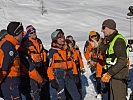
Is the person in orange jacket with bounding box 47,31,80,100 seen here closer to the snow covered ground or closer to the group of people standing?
the group of people standing

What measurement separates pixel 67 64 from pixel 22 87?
1.07 m

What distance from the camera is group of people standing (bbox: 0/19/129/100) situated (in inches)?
232

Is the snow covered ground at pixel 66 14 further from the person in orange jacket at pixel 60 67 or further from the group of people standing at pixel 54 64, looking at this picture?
the person in orange jacket at pixel 60 67

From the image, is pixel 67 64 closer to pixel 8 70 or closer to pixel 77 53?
pixel 77 53

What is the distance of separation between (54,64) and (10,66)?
211cm

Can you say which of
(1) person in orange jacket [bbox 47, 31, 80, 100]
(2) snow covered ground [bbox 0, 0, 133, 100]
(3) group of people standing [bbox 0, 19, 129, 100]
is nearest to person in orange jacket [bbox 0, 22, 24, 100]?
(3) group of people standing [bbox 0, 19, 129, 100]

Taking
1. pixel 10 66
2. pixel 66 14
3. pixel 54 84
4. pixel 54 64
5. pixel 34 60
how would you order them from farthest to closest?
pixel 66 14, pixel 34 60, pixel 54 64, pixel 54 84, pixel 10 66

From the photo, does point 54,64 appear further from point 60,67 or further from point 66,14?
point 66,14

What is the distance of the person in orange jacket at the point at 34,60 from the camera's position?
301 inches

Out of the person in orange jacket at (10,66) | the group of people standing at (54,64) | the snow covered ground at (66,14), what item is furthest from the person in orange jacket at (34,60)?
the snow covered ground at (66,14)

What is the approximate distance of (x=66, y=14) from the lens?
34312 millimetres

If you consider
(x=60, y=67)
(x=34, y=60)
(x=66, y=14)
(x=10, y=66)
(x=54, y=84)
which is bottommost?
(x=66, y=14)

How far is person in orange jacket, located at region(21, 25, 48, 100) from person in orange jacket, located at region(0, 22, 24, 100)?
4.95 ft

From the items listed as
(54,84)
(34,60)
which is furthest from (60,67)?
(34,60)
